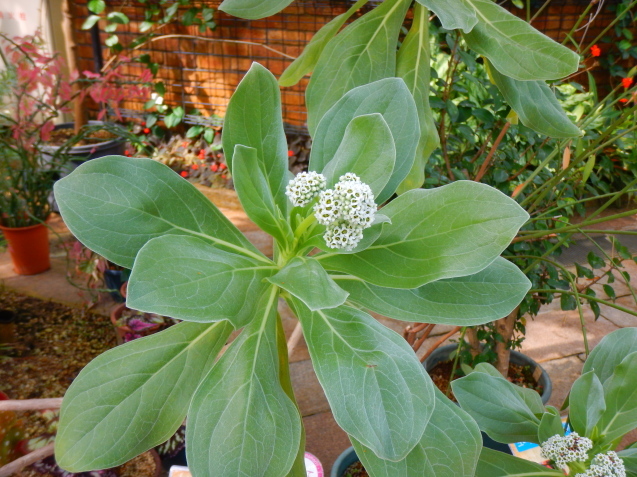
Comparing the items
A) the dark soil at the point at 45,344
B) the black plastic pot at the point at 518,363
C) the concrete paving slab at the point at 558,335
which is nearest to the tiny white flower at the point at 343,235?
the black plastic pot at the point at 518,363

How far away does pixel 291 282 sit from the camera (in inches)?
24.1

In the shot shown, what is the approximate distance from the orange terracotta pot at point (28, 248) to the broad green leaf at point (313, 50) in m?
1.99

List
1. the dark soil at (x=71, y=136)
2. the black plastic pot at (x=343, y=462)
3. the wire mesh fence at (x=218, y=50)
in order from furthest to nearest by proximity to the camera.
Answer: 1. the wire mesh fence at (x=218, y=50)
2. the dark soil at (x=71, y=136)
3. the black plastic pot at (x=343, y=462)

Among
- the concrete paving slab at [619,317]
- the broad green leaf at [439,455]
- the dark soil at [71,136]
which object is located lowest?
the concrete paving slab at [619,317]

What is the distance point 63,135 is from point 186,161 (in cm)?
96

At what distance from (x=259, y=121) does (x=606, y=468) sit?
651 mm

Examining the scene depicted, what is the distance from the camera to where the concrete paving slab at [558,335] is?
236 centimetres

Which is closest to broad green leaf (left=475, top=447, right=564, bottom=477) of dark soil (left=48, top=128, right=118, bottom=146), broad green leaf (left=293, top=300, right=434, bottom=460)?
broad green leaf (left=293, top=300, right=434, bottom=460)

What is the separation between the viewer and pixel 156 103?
4.30 m

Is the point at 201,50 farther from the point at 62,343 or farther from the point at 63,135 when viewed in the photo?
the point at 62,343

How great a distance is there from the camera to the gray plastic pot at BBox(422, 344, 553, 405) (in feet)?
5.63

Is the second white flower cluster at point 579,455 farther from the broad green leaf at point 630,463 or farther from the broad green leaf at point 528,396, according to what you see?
the broad green leaf at point 528,396

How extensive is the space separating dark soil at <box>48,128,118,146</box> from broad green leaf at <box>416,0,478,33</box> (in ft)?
9.41

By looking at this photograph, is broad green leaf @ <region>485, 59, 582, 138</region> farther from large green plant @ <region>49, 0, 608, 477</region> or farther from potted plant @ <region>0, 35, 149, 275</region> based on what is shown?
potted plant @ <region>0, 35, 149, 275</region>
